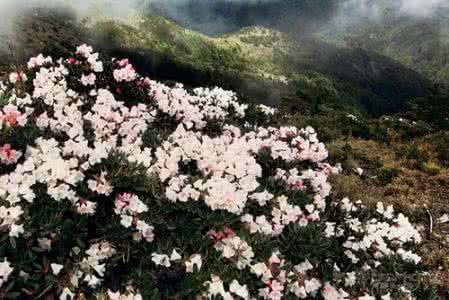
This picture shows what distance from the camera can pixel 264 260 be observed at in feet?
16.4

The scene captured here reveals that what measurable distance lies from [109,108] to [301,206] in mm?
2835

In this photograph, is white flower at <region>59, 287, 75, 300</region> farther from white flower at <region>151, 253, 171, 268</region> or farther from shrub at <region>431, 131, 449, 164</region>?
shrub at <region>431, 131, 449, 164</region>

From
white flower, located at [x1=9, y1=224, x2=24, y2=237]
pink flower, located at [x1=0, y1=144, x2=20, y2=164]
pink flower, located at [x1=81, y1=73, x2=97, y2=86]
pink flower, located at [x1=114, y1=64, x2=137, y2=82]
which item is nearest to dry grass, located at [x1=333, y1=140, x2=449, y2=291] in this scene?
pink flower, located at [x1=114, y1=64, x2=137, y2=82]

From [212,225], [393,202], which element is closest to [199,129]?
[212,225]

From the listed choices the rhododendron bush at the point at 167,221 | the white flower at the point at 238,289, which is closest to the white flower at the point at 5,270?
the rhododendron bush at the point at 167,221

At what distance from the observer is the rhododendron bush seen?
14.8 feet

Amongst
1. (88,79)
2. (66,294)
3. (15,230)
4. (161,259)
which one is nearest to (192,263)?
(161,259)

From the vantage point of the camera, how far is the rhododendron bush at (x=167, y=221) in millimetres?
4516

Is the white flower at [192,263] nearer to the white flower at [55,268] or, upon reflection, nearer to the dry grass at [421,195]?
the white flower at [55,268]

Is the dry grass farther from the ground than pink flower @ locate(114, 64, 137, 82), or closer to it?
closer to it

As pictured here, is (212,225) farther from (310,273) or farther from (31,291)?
(31,291)

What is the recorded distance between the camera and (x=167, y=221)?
5.00 meters

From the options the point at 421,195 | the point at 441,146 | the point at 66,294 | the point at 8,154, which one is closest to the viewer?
the point at 66,294

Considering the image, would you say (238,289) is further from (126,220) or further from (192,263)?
(126,220)
